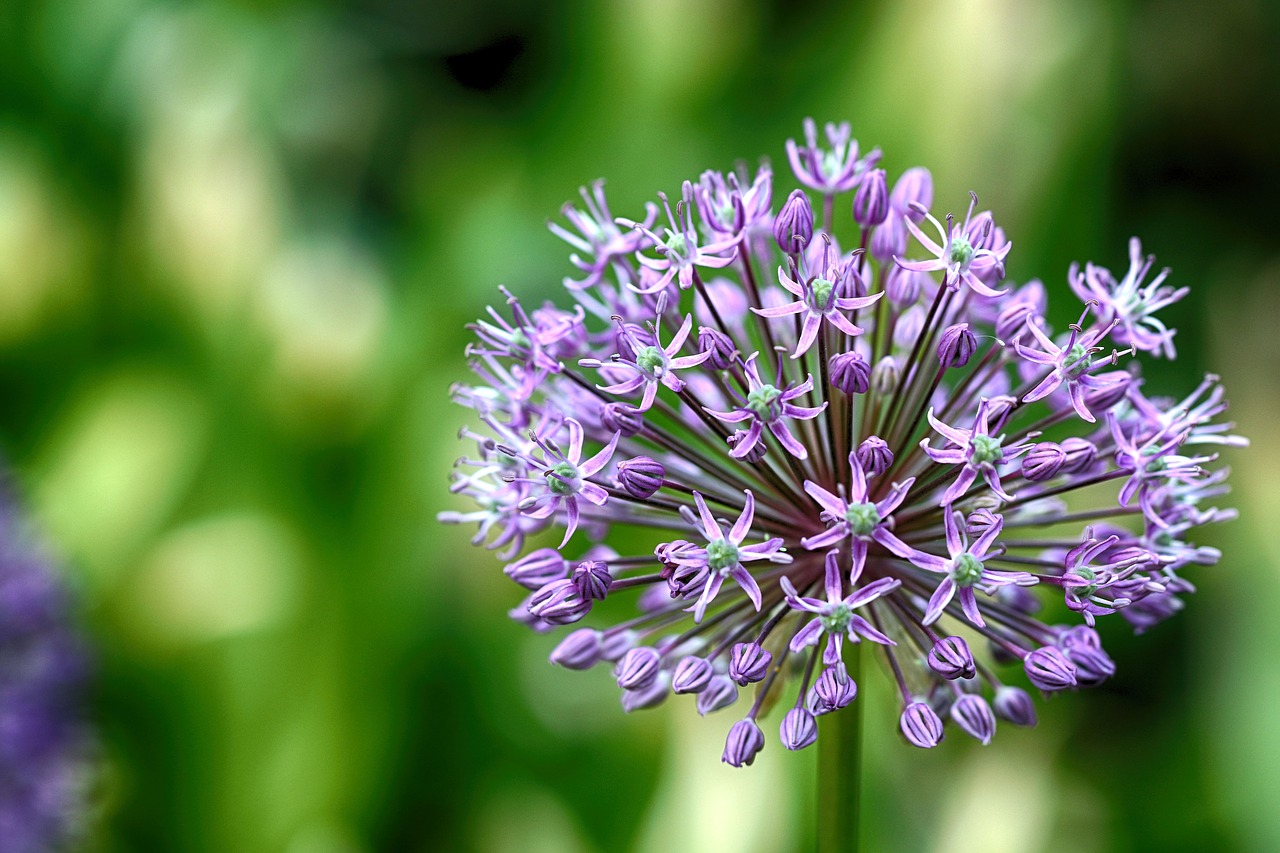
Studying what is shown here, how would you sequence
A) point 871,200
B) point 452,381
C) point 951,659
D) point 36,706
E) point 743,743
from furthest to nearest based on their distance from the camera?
point 452,381
point 36,706
point 871,200
point 743,743
point 951,659

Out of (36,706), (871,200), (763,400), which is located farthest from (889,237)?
(36,706)

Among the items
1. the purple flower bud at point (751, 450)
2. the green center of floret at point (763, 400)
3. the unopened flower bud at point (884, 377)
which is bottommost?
the purple flower bud at point (751, 450)

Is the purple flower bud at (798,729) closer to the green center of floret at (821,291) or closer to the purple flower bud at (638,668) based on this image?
the purple flower bud at (638,668)

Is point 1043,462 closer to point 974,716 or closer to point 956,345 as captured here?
point 956,345

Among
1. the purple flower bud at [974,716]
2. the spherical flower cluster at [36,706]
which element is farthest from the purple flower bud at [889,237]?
the spherical flower cluster at [36,706]

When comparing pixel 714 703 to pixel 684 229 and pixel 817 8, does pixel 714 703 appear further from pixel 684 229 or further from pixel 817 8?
pixel 817 8

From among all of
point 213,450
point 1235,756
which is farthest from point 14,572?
point 1235,756
